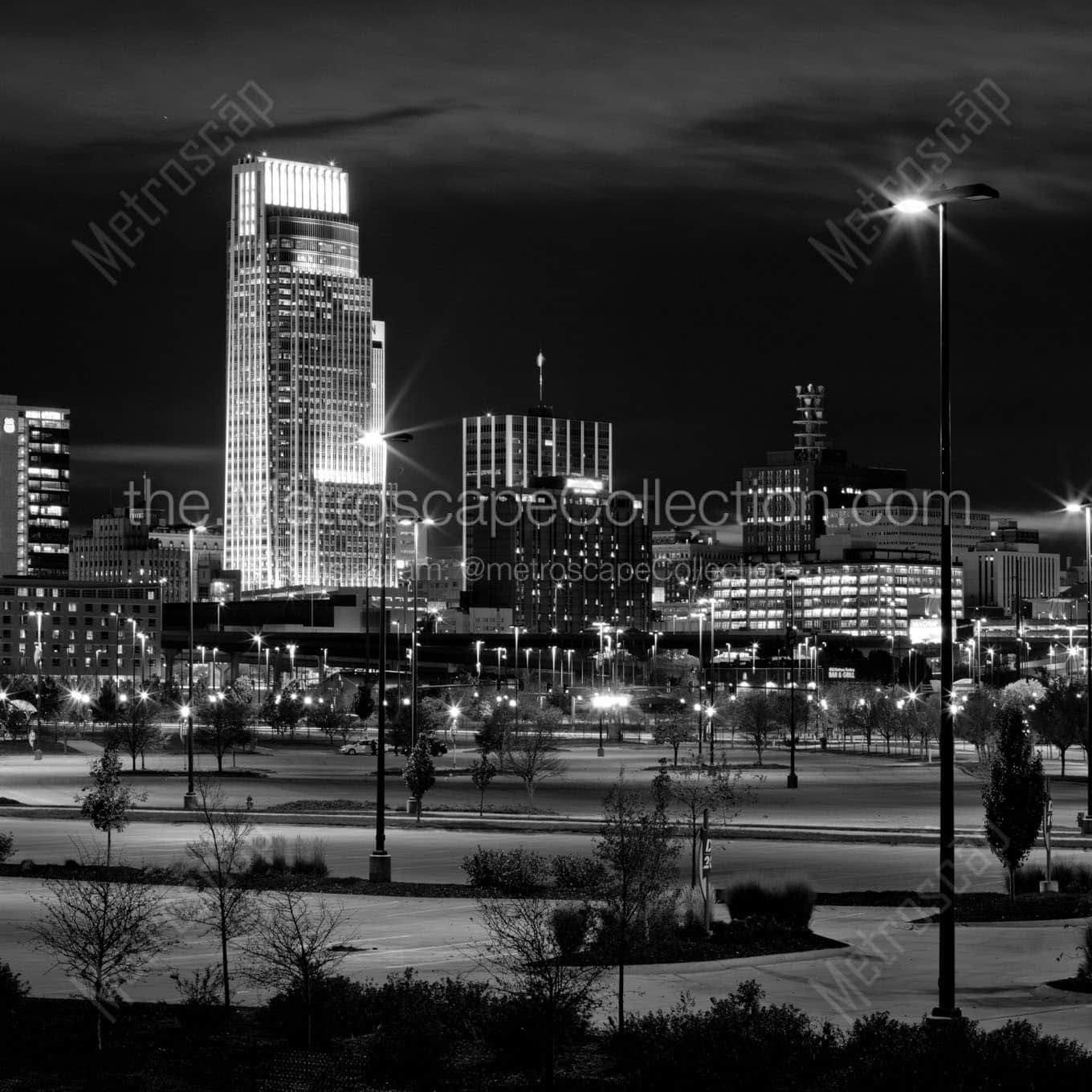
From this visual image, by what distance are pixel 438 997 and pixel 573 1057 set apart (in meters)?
2.66

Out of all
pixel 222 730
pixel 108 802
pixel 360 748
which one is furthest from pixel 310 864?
pixel 360 748

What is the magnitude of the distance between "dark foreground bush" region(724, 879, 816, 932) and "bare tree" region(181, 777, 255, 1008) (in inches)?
339

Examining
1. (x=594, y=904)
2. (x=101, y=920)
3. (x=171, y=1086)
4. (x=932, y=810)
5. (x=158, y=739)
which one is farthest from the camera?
(x=158, y=739)

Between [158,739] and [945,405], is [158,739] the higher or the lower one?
the lower one

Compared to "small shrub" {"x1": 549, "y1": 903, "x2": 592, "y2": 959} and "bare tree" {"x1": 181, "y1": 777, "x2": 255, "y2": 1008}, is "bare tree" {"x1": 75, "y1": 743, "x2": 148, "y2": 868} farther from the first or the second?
"small shrub" {"x1": 549, "y1": 903, "x2": 592, "y2": 959}

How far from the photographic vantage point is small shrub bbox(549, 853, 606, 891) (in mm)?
32219

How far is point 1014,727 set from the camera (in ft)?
116

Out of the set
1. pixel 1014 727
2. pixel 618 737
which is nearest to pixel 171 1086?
pixel 1014 727

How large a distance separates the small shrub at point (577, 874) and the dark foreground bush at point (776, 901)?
2.44 meters

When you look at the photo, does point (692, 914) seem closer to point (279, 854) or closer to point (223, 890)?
point (223, 890)

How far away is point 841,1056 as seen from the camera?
63.4ft

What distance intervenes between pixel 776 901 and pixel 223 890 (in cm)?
1100

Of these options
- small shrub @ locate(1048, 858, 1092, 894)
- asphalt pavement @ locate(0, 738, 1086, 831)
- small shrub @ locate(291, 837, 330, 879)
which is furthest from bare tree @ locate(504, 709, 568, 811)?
small shrub @ locate(1048, 858, 1092, 894)

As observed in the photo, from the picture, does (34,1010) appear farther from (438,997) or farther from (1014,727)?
(1014,727)
